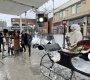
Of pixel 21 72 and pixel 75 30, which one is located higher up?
pixel 75 30

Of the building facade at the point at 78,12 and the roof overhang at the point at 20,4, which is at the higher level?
the building facade at the point at 78,12

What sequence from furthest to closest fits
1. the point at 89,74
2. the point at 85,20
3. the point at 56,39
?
1. the point at 85,20
2. the point at 56,39
3. the point at 89,74

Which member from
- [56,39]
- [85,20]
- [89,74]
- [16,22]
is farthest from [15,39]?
[16,22]

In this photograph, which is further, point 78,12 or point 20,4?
point 78,12

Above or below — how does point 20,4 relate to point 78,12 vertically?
below

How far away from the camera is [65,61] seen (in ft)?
11.2

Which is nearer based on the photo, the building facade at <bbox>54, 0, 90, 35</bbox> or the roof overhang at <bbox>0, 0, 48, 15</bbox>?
the roof overhang at <bbox>0, 0, 48, 15</bbox>

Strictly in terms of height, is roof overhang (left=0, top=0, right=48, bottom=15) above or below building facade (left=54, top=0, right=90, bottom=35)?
below

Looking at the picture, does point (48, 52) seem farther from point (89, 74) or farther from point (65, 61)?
point (89, 74)

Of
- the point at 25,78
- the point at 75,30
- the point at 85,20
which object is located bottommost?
the point at 25,78

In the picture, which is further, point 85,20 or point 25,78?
point 85,20

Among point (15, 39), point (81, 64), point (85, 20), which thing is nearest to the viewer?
point (81, 64)

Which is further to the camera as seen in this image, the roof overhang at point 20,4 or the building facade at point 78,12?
the building facade at point 78,12

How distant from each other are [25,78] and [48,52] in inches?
38.0
